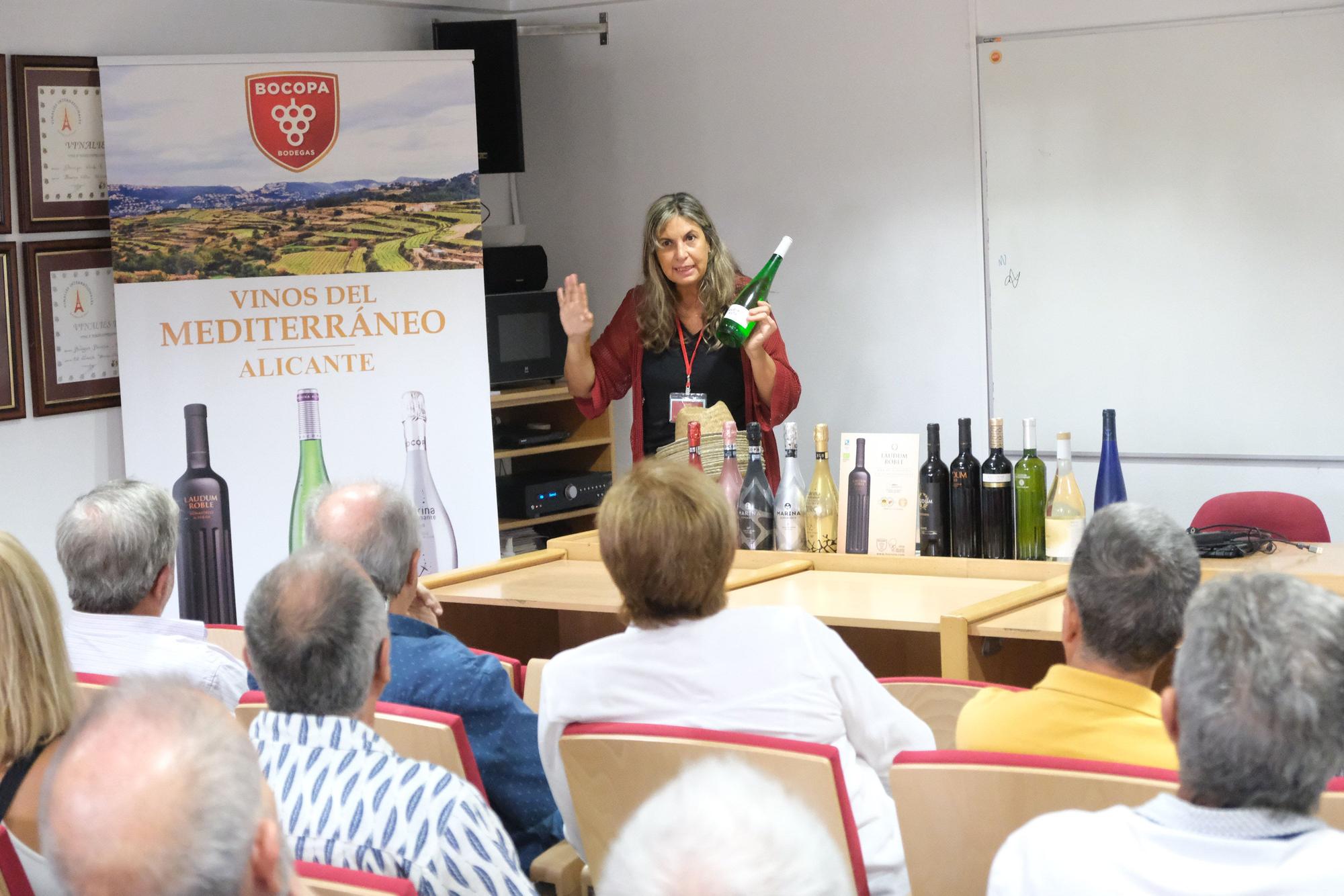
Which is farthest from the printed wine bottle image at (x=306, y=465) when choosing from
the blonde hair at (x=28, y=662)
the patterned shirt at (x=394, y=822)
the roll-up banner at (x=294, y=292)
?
the patterned shirt at (x=394, y=822)

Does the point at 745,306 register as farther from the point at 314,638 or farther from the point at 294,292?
the point at 314,638

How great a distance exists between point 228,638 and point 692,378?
1590 mm

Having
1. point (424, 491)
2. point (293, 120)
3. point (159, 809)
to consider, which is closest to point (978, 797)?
point (159, 809)

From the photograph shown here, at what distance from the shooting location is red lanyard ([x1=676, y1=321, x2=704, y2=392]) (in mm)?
3887

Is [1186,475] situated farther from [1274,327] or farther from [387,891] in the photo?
[387,891]

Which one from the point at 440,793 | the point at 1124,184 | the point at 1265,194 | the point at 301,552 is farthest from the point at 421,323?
the point at 440,793

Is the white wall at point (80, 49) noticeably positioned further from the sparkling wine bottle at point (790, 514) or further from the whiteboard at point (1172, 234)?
the whiteboard at point (1172, 234)

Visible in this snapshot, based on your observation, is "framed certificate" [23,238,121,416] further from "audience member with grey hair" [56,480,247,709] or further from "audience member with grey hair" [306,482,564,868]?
"audience member with grey hair" [306,482,564,868]

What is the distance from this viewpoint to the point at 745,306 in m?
3.62

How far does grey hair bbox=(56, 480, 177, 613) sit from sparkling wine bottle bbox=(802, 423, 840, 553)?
4.49ft

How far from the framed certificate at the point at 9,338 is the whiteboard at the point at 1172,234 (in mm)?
3321

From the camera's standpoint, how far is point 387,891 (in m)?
1.26

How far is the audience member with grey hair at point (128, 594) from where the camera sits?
235 centimetres

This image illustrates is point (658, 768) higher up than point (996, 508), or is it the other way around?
point (996, 508)
